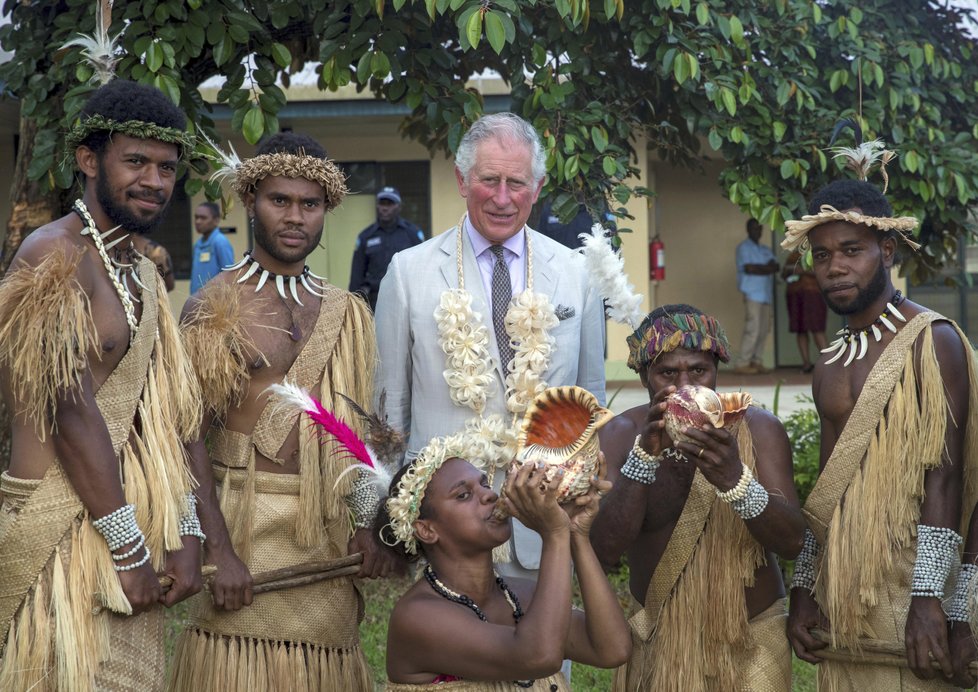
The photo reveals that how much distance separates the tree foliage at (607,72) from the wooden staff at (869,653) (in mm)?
2248

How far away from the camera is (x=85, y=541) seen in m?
3.14

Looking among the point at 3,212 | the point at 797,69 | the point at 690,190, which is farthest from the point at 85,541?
the point at 690,190

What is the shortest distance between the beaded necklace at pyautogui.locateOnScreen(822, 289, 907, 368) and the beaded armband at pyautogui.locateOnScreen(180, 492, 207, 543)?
2.02 metres

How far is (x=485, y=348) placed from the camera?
156 inches

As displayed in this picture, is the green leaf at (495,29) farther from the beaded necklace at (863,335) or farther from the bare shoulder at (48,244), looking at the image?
the bare shoulder at (48,244)

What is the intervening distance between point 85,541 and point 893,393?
7.77 feet

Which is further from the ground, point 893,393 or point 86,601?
point 893,393

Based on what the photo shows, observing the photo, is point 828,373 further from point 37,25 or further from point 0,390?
point 37,25

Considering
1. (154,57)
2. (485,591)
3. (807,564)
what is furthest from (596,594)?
(154,57)

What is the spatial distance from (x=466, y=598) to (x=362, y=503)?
2.47ft

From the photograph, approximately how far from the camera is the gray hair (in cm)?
398

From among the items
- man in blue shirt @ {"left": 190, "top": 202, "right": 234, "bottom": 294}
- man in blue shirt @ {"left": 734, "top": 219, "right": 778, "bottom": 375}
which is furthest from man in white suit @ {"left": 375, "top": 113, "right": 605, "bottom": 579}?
man in blue shirt @ {"left": 734, "top": 219, "right": 778, "bottom": 375}

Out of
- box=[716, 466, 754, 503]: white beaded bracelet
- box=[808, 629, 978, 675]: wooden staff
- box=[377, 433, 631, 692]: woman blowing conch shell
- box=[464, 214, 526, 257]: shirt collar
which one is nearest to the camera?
box=[377, 433, 631, 692]: woman blowing conch shell

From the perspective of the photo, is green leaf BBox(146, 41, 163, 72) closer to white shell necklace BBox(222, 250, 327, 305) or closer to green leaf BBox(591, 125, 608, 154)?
white shell necklace BBox(222, 250, 327, 305)
